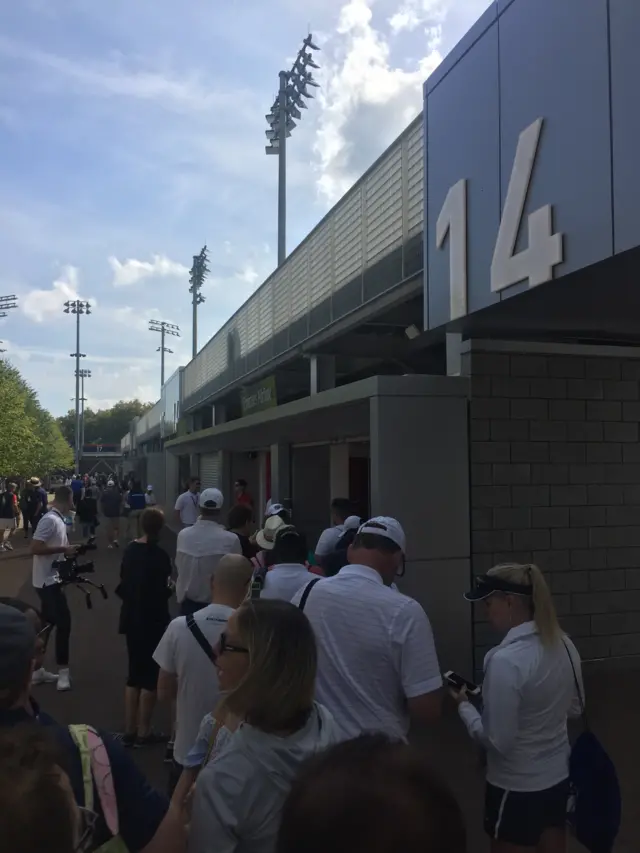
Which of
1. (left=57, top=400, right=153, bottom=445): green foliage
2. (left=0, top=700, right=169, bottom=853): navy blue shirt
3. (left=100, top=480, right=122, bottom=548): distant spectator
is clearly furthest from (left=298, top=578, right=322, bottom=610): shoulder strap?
(left=57, top=400, right=153, bottom=445): green foliage

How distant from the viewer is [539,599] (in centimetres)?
302

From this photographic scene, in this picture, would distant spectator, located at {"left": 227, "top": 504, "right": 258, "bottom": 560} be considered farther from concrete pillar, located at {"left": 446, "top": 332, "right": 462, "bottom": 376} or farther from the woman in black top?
concrete pillar, located at {"left": 446, "top": 332, "right": 462, "bottom": 376}

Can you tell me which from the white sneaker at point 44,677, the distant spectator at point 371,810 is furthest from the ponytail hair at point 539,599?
the white sneaker at point 44,677

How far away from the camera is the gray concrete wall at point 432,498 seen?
22.1 feet

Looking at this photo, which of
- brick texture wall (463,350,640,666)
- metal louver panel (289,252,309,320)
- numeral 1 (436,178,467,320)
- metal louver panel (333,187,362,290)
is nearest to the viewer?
numeral 1 (436,178,467,320)

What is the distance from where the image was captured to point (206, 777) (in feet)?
6.26

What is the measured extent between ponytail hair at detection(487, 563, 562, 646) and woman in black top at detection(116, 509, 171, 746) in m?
3.23

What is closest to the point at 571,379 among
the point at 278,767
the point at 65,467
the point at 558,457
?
the point at 558,457

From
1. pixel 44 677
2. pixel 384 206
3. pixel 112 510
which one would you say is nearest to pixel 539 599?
pixel 44 677

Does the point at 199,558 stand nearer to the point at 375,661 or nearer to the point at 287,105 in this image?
the point at 375,661

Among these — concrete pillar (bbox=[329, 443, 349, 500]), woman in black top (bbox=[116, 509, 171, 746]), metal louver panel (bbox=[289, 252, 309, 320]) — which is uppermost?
metal louver panel (bbox=[289, 252, 309, 320])

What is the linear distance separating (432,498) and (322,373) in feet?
17.2

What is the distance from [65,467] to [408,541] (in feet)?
284

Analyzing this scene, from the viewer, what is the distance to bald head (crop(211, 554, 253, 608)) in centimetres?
366
